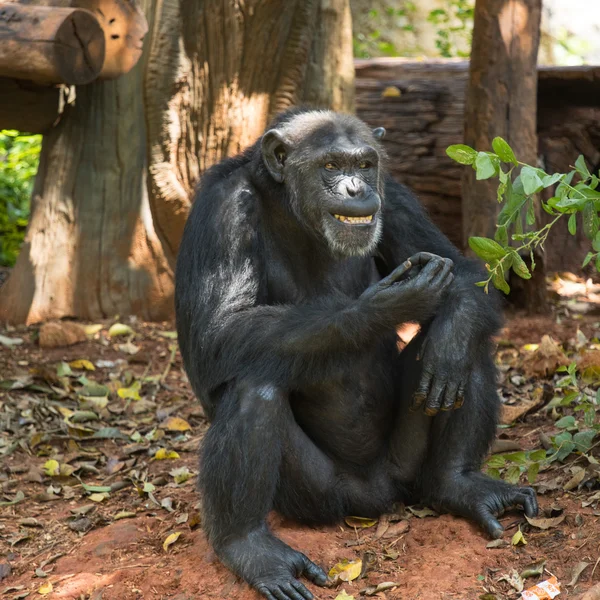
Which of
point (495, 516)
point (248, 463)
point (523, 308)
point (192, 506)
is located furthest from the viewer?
point (523, 308)

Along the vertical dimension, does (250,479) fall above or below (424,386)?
below

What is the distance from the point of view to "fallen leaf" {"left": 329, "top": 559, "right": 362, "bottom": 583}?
172 inches

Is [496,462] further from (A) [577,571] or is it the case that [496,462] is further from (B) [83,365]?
(B) [83,365]

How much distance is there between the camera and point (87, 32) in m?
7.21

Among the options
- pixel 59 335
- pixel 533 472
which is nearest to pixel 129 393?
pixel 59 335

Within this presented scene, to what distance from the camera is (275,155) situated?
5109 millimetres

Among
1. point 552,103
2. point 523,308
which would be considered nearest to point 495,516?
point 523,308

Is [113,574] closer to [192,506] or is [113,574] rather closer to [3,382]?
[192,506]

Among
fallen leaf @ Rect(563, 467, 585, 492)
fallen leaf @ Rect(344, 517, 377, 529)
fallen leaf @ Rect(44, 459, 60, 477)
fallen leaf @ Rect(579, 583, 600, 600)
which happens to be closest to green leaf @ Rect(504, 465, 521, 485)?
fallen leaf @ Rect(563, 467, 585, 492)

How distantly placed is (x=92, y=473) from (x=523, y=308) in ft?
13.8

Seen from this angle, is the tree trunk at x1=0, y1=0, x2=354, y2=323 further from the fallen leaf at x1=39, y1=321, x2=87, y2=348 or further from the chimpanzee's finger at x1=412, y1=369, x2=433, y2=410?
the chimpanzee's finger at x1=412, y1=369, x2=433, y2=410

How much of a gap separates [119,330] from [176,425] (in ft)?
5.63

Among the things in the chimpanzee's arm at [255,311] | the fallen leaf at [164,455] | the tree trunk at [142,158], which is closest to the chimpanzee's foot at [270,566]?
the chimpanzee's arm at [255,311]

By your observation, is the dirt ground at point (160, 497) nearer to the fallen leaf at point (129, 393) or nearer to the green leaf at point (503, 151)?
the fallen leaf at point (129, 393)
